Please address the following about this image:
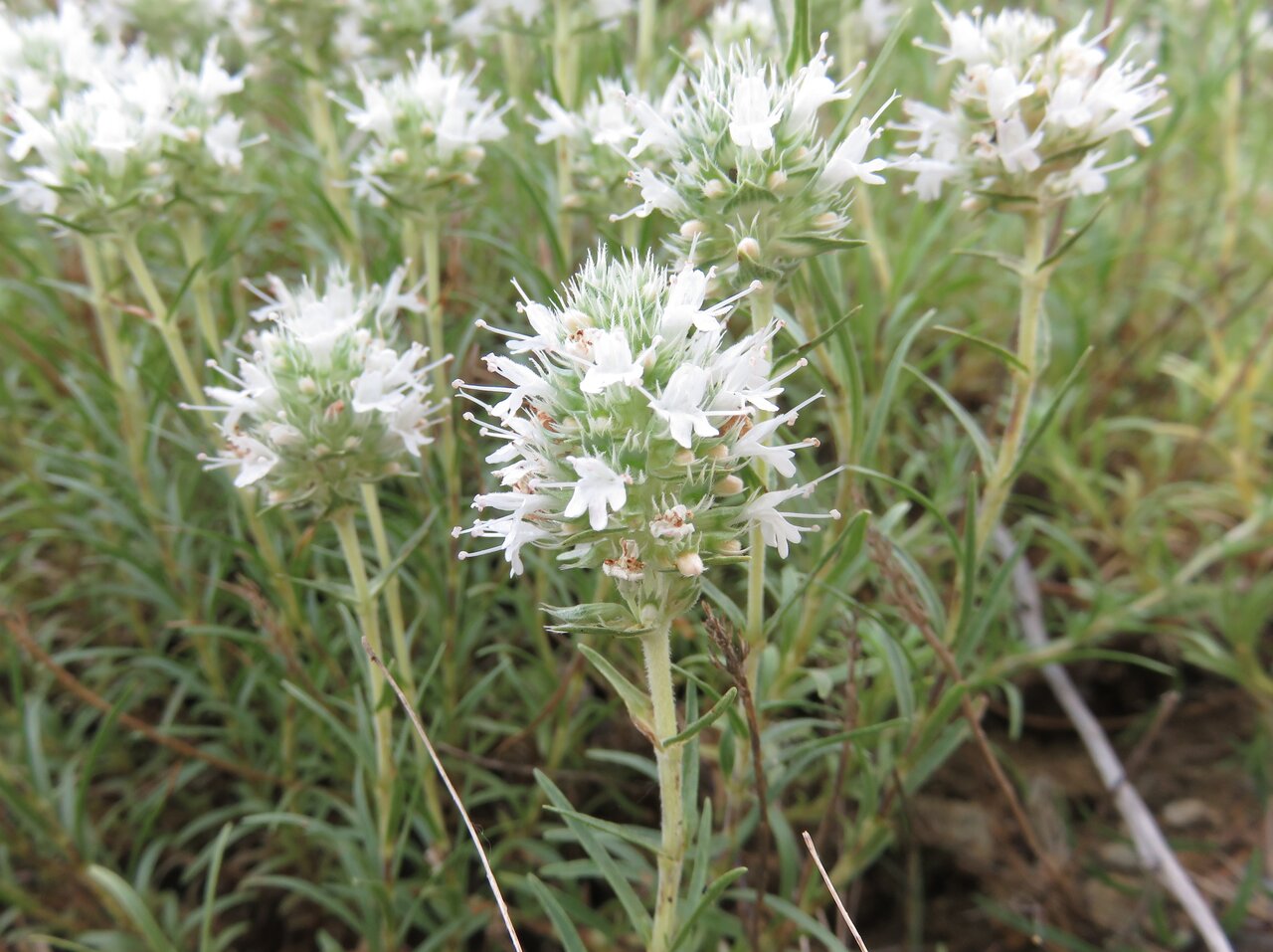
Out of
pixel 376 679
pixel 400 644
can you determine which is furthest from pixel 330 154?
pixel 376 679

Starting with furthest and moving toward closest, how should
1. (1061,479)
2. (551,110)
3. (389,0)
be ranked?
(1061,479)
(389,0)
(551,110)

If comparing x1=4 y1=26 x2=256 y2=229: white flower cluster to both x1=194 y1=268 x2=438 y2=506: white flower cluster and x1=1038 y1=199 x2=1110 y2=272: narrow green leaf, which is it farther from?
x1=1038 y1=199 x2=1110 y2=272: narrow green leaf

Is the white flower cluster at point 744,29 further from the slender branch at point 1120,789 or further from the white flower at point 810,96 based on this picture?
the slender branch at point 1120,789

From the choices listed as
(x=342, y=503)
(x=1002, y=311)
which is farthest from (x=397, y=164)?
(x=1002, y=311)

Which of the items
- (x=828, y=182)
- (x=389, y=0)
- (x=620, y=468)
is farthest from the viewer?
(x=389, y=0)

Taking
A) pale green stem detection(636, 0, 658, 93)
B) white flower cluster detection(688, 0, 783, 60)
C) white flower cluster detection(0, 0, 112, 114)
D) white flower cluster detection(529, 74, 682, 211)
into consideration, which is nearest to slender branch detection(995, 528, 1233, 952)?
white flower cluster detection(529, 74, 682, 211)

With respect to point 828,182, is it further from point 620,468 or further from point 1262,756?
point 1262,756
